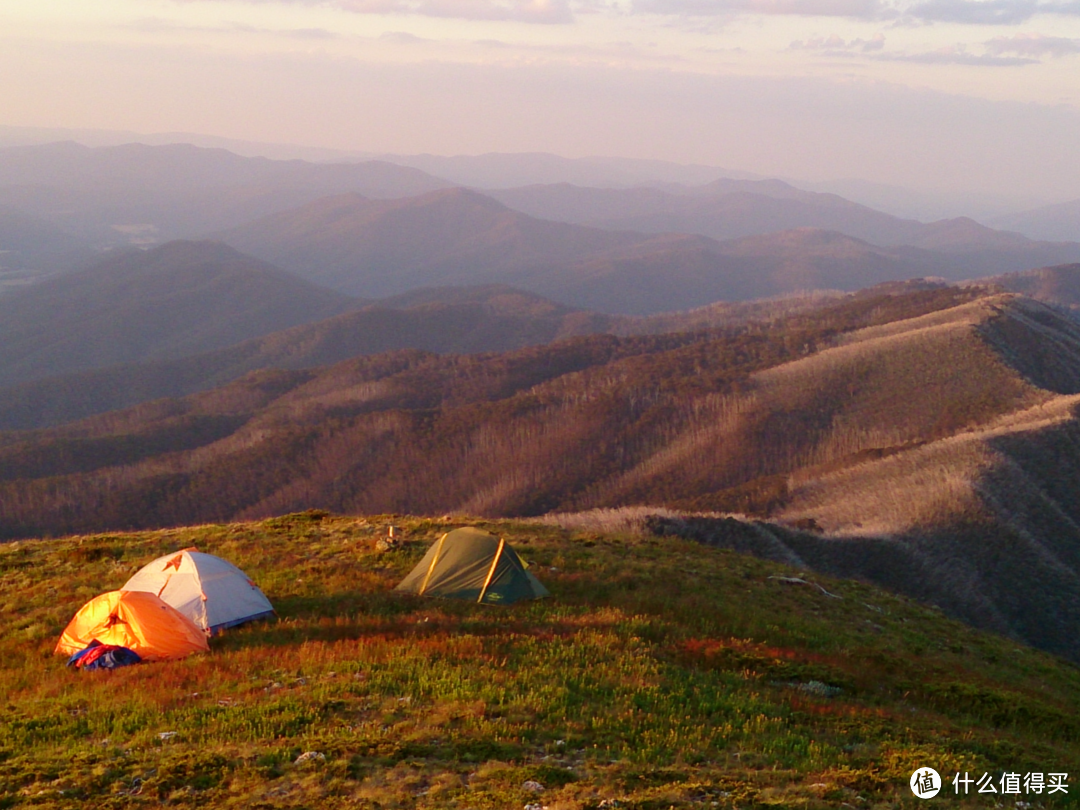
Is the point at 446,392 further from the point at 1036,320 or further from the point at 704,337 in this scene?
the point at 1036,320

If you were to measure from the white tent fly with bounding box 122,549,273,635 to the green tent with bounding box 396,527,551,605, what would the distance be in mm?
4100

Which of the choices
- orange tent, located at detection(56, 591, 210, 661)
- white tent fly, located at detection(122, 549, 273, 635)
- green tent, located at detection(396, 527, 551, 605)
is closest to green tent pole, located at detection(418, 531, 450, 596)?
green tent, located at detection(396, 527, 551, 605)

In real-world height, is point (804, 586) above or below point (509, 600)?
below

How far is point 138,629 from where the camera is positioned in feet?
57.9

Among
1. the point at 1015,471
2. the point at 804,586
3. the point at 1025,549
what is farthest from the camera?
the point at 1015,471

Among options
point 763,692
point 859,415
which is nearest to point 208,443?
point 859,415

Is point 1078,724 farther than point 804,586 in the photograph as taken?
No

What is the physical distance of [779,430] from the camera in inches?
4594

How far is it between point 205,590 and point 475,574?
651 centimetres

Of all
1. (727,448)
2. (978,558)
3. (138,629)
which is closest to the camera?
(138,629)

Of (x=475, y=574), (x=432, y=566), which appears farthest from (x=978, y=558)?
(x=432, y=566)

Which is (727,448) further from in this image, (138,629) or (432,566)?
(138,629)

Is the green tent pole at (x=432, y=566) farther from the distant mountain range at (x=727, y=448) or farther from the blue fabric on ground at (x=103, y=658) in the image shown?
the distant mountain range at (x=727, y=448)

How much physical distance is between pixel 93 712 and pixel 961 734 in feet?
46.3
